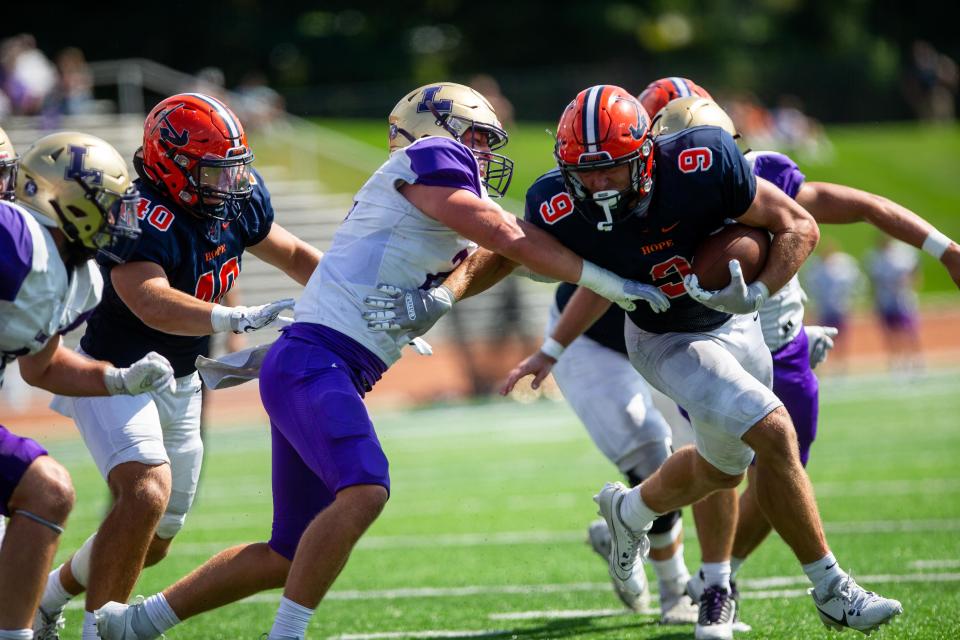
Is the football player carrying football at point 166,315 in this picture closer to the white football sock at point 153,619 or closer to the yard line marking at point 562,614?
the white football sock at point 153,619

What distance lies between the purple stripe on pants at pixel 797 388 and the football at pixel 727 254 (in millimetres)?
877

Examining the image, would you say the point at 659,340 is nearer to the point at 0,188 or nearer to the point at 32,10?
the point at 0,188

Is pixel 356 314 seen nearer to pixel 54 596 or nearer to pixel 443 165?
pixel 443 165

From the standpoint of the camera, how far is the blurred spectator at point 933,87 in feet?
107

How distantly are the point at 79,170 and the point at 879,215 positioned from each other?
2.80m

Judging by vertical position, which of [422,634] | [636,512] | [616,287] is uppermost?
[616,287]

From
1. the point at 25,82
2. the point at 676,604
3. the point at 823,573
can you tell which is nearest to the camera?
the point at 823,573

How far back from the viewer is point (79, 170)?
12.3 feet

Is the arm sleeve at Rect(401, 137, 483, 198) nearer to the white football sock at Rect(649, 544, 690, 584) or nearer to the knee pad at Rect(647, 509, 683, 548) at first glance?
the knee pad at Rect(647, 509, 683, 548)

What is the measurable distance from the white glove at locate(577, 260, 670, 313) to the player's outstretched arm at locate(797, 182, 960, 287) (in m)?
0.90

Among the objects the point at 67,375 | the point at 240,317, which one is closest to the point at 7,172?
the point at 67,375

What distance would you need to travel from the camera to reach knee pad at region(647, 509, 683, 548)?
5.16m

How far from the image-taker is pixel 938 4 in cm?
3597

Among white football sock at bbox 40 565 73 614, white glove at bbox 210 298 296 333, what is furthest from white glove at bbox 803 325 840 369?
white football sock at bbox 40 565 73 614
